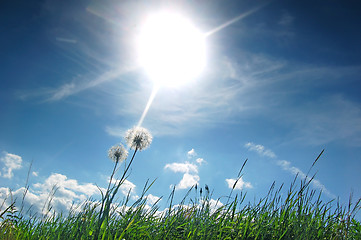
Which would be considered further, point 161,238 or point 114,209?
point 114,209

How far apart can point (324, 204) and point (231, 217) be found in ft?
5.83

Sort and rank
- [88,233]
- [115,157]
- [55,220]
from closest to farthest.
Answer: [88,233] → [55,220] → [115,157]

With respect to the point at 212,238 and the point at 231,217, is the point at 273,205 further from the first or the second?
the point at 212,238

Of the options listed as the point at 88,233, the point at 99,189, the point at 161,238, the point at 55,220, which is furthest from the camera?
the point at 55,220

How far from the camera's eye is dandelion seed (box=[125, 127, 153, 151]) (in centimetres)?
1400

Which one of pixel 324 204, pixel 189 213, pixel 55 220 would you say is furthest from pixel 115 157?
pixel 324 204

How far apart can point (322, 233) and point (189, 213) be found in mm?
2057

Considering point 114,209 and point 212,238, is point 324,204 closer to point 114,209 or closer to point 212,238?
point 212,238

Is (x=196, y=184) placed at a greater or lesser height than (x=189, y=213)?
greater

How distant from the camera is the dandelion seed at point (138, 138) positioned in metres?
14.0

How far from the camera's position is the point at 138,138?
45.9 ft

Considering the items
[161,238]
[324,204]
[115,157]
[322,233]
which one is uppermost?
[115,157]

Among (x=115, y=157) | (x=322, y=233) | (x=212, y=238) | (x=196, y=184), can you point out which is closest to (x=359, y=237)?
(x=322, y=233)

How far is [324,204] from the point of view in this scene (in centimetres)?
459
